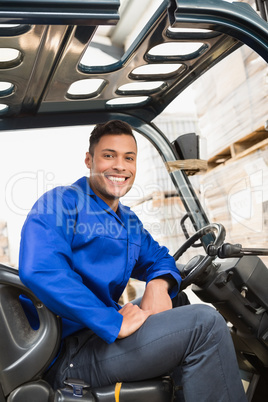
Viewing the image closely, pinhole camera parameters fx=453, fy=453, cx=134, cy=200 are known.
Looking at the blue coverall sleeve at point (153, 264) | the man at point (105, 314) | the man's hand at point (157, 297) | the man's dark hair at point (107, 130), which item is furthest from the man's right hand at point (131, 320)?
the man's dark hair at point (107, 130)

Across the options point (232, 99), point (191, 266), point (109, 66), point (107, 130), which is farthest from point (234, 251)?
point (232, 99)

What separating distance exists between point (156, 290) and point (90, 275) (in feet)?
1.15

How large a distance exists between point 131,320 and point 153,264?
0.52 m

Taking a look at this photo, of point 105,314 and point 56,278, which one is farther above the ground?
point 56,278

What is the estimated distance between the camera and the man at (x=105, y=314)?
5.41 ft

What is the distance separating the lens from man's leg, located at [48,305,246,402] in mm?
1668

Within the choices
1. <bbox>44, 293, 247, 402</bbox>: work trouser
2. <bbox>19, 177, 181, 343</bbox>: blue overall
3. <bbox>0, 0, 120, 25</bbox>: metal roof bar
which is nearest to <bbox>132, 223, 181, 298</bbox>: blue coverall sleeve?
<bbox>19, 177, 181, 343</bbox>: blue overall

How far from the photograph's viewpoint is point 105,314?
167cm

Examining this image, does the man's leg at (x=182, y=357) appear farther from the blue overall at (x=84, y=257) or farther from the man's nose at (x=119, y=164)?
the man's nose at (x=119, y=164)

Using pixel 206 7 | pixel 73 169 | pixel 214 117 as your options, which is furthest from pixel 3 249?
pixel 206 7

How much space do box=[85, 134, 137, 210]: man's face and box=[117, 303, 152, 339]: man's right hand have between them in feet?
1.77

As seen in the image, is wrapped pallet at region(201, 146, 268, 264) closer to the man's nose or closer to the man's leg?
the man's nose

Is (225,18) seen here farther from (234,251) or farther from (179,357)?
(179,357)

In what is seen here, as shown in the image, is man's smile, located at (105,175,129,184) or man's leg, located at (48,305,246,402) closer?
man's leg, located at (48,305,246,402)
